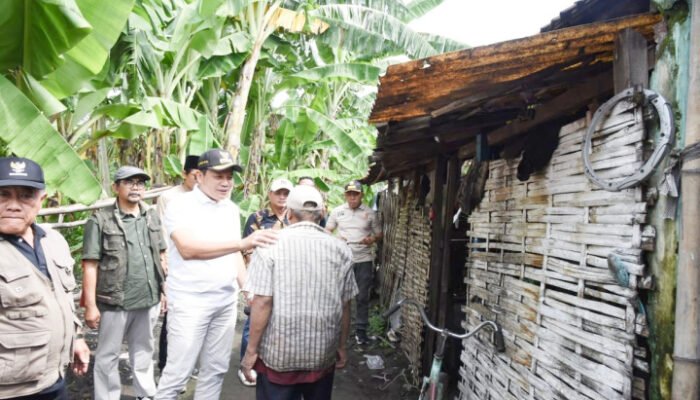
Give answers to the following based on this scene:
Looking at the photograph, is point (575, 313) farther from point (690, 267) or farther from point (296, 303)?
point (296, 303)

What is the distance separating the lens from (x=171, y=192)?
14.0ft

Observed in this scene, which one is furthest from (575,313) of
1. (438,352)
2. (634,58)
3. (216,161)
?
(216,161)

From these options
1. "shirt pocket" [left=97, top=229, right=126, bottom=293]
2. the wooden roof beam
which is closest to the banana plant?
"shirt pocket" [left=97, top=229, right=126, bottom=293]

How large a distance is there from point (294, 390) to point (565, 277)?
169 cm

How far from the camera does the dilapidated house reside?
1.75 metres

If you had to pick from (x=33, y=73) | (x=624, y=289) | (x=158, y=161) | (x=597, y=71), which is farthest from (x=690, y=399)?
(x=158, y=161)

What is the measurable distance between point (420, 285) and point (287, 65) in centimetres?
631

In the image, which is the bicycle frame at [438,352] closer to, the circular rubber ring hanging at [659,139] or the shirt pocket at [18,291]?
the circular rubber ring hanging at [659,139]

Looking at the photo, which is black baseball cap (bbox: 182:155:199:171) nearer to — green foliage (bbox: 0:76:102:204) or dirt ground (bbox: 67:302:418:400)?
green foliage (bbox: 0:76:102:204)

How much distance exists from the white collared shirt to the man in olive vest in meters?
0.67

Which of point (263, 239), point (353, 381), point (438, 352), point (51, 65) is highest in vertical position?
point (51, 65)

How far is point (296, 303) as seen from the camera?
248 cm

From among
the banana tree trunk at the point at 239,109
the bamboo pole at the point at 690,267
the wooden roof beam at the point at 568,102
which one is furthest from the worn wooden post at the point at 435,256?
the banana tree trunk at the point at 239,109

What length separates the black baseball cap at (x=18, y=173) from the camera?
7.06 ft
